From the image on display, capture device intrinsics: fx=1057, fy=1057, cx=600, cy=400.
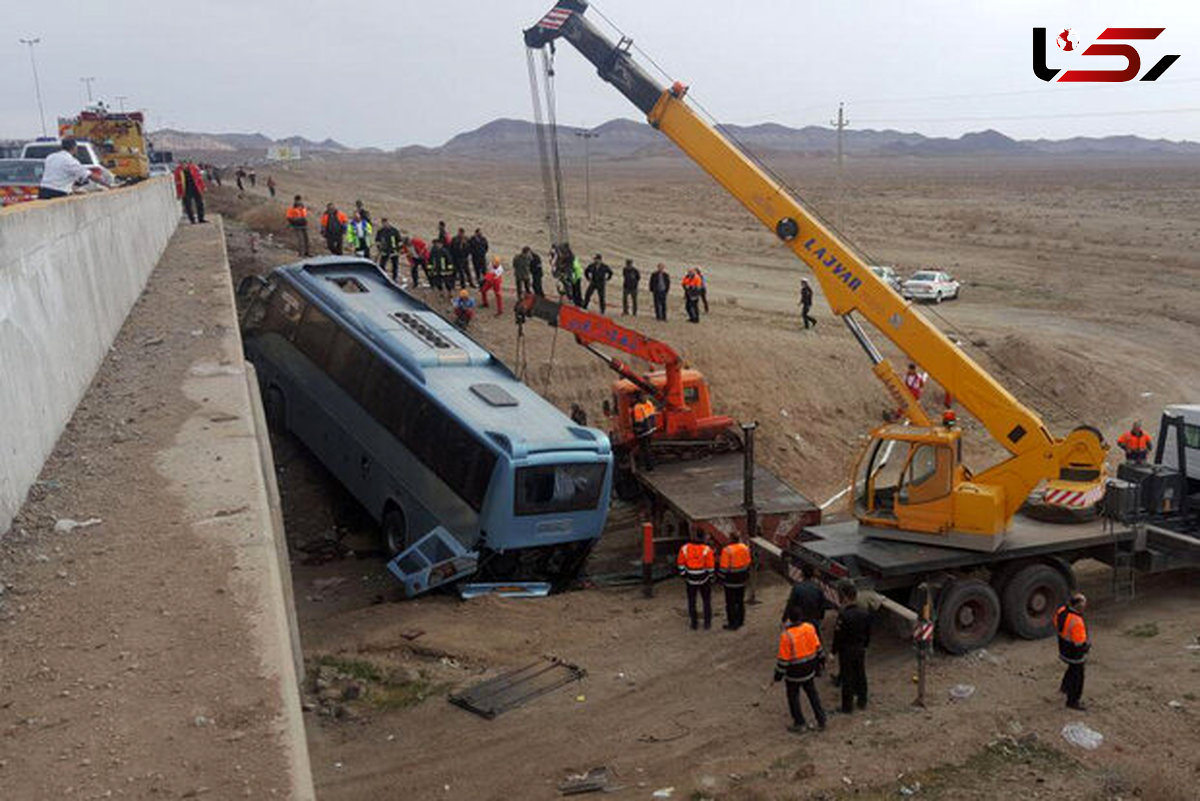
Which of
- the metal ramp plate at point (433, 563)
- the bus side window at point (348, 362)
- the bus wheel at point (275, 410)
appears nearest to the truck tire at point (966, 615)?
the metal ramp plate at point (433, 563)

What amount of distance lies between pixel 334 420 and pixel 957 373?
31.8 feet

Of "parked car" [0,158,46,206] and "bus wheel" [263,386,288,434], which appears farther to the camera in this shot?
"parked car" [0,158,46,206]

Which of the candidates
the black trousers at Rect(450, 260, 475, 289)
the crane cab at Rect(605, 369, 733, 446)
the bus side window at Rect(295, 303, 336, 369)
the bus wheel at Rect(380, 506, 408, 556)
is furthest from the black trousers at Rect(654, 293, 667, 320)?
the bus wheel at Rect(380, 506, 408, 556)

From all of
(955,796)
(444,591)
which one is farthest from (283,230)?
(955,796)

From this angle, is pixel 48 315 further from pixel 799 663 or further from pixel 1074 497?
pixel 1074 497

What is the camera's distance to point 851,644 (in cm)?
1088

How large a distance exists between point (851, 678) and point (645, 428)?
7.52m

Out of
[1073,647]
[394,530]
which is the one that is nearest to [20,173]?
[394,530]

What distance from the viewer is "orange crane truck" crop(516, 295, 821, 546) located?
15.4m

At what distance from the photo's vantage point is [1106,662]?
12.2 m

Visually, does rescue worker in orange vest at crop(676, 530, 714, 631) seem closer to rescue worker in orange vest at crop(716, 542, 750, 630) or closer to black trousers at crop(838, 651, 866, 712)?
rescue worker in orange vest at crop(716, 542, 750, 630)

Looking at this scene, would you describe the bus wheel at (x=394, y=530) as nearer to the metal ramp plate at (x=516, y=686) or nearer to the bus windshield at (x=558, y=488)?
the bus windshield at (x=558, y=488)

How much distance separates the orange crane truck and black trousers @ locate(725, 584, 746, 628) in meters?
1.84

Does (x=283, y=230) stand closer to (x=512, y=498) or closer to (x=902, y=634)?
(x=512, y=498)
